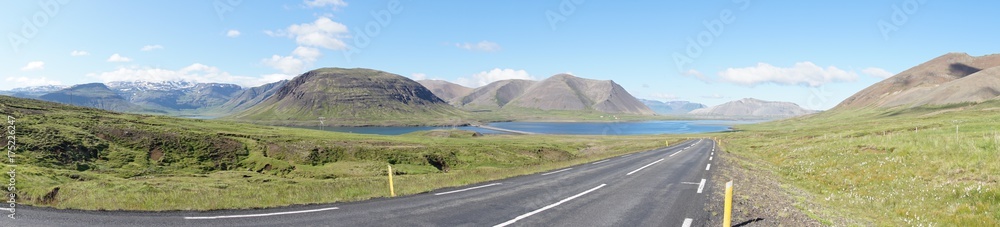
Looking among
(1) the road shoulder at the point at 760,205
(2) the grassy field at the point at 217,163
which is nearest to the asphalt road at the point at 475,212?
(1) the road shoulder at the point at 760,205

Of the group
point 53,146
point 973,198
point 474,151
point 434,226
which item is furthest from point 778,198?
point 53,146

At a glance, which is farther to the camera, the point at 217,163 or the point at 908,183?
the point at 217,163

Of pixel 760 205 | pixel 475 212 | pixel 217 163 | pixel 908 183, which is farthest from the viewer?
pixel 217 163

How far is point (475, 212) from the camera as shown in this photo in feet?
43.2

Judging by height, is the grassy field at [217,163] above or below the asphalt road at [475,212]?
below

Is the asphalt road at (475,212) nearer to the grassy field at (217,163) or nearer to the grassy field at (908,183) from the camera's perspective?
the grassy field at (217,163)

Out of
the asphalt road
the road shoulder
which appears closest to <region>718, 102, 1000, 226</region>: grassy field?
the road shoulder

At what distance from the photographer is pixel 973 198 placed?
14570mm

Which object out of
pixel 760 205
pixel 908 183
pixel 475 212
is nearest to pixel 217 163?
pixel 475 212

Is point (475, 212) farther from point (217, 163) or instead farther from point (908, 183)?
point (217, 163)

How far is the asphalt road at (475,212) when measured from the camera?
37.2 feet

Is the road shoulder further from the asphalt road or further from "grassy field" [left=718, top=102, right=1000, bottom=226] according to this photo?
"grassy field" [left=718, top=102, right=1000, bottom=226]

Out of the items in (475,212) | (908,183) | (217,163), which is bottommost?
(217,163)

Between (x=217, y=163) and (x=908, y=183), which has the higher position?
(x=908, y=183)
